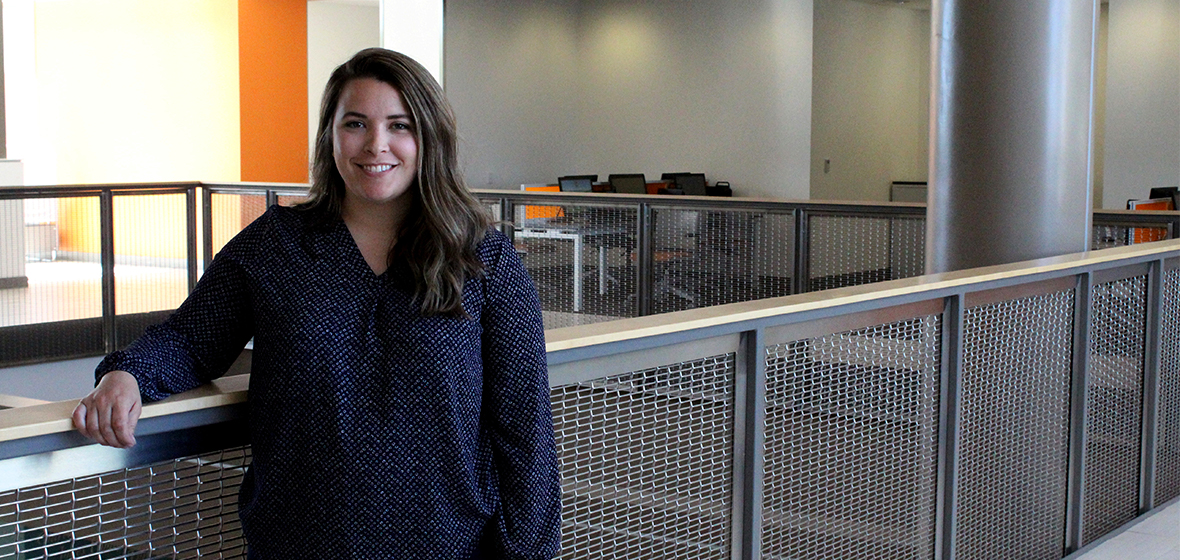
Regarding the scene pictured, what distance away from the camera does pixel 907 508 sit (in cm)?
292

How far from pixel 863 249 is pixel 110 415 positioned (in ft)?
17.8

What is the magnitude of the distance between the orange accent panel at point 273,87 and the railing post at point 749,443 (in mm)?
11416

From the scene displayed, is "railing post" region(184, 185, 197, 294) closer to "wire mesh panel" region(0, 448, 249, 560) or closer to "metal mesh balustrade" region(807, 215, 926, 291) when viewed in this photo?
"metal mesh balustrade" region(807, 215, 926, 291)

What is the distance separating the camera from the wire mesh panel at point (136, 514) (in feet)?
4.68

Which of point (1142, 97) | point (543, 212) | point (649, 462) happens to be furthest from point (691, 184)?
point (649, 462)

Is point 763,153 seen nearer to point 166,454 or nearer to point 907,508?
point 907,508

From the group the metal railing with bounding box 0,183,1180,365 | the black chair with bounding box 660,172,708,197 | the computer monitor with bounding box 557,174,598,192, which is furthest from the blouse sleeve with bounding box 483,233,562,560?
the black chair with bounding box 660,172,708,197

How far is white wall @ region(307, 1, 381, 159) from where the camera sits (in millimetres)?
14188

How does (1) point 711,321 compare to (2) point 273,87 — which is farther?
(2) point 273,87

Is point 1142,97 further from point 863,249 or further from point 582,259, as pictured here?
point 582,259

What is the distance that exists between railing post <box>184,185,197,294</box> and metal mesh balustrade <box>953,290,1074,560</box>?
630 cm

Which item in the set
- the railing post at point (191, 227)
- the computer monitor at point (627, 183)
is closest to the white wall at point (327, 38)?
the computer monitor at point (627, 183)

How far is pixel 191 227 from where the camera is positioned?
847cm

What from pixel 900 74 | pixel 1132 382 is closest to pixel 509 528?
pixel 1132 382
